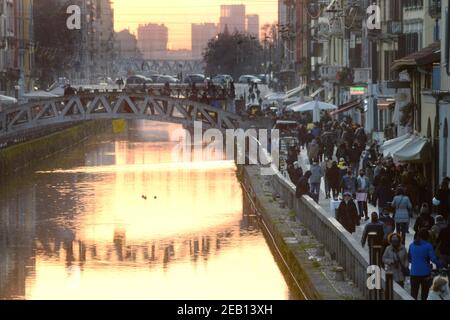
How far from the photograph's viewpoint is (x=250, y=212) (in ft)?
182

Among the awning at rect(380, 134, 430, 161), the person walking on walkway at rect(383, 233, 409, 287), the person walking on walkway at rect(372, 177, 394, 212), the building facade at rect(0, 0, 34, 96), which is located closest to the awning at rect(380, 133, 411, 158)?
the awning at rect(380, 134, 430, 161)

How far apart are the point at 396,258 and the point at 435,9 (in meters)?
21.0

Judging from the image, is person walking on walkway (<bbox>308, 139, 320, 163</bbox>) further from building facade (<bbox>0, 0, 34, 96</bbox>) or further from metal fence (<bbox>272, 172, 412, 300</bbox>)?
building facade (<bbox>0, 0, 34, 96</bbox>)

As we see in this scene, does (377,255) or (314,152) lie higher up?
(377,255)

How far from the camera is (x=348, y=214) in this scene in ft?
115

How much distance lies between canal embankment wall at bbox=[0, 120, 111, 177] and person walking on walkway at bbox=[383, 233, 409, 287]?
45.3 meters

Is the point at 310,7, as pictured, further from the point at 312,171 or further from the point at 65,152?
the point at 312,171

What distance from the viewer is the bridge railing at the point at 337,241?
89.9 ft

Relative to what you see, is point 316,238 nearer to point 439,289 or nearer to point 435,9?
point 435,9

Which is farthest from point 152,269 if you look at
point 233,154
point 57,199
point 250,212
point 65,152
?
point 65,152

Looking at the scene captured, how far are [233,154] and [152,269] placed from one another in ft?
157

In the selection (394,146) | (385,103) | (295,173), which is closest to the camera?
(394,146)

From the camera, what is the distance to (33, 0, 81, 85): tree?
12419cm

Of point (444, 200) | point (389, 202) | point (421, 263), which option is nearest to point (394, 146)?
point (389, 202)
